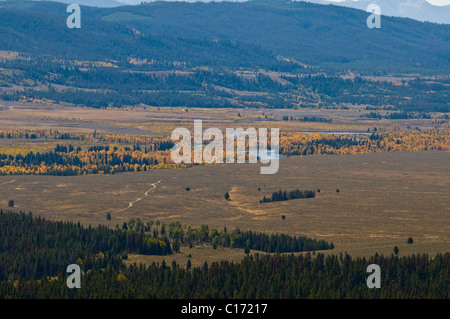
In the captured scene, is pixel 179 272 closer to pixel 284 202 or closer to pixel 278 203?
pixel 278 203

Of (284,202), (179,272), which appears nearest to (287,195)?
(284,202)

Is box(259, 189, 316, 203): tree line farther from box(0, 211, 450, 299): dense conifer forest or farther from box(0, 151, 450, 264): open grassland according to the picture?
box(0, 211, 450, 299): dense conifer forest

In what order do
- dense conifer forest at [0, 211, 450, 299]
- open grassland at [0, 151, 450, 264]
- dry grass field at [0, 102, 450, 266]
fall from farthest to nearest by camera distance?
open grassland at [0, 151, 450, 264] → dry grass field at [0, 102, 450, 266] → dense conifer forest at [0, 211, 450, 299]

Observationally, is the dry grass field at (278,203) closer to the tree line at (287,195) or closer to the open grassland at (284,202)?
the open grassland at (284,202)

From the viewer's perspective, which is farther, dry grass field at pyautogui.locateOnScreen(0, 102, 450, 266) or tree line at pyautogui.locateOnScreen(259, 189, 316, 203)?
tree line at pyautogui.locateOnScreen(259, 189, 316, 203)

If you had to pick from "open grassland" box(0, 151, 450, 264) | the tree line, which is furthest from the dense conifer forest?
the tree line

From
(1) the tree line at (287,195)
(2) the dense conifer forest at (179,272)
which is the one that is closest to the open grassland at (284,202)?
(1) the tree line at (287,195)
